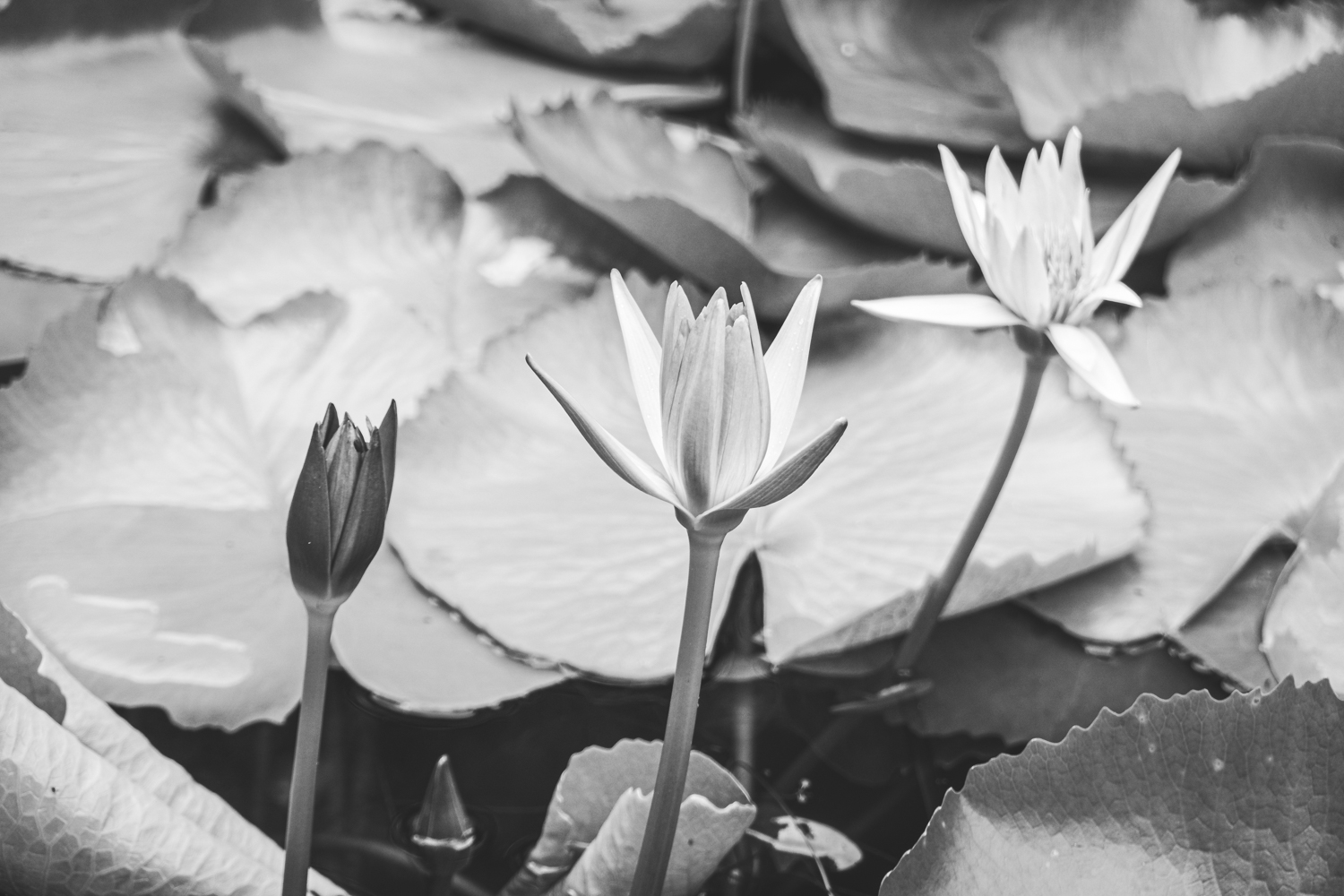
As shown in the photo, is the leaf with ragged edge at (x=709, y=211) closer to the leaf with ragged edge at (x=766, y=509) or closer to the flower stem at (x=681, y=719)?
Answer: the leaf with ragged edge at (x=766, y=509)

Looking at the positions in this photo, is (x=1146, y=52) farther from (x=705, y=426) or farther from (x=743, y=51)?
(x=705, y=426)

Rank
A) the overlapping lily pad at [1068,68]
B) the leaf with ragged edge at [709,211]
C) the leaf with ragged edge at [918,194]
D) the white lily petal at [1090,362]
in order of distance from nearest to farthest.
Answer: the white lily petal at [1090,362], the leaf with ragged edge at [709,211], the leaf with ragged edge at [918,194], the overlapping lily pad at [1068,68]

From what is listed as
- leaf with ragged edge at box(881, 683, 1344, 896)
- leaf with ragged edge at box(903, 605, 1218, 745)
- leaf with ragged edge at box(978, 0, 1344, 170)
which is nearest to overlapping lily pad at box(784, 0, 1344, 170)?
leaf with ragged edge at box(978, 0, 1344, 170)

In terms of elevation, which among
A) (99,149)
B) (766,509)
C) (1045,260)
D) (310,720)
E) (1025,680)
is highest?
(1045,260)

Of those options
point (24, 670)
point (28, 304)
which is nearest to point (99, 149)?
point (28, 304)

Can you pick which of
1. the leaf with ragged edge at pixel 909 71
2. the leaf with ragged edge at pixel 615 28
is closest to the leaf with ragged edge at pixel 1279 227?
the leaf with ragged edge at pixel 909 71

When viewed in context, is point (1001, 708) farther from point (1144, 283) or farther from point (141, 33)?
point (141, 33)
